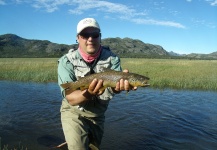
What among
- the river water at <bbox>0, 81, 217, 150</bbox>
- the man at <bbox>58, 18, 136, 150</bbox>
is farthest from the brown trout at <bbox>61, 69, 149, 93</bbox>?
the river water at <bbox>0, 81, 217, 150</bbox>

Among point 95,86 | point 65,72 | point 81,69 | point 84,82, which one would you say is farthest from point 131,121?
point 95,86

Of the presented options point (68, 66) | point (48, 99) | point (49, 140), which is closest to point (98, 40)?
point (68, 66)

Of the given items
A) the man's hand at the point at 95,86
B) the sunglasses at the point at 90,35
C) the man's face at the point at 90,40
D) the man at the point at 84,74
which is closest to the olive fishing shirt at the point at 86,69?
the man at the point at 84,74

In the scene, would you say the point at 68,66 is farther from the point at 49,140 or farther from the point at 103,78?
the point at 49,140

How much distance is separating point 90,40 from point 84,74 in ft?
2.12

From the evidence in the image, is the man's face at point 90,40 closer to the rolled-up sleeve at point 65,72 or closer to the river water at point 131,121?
the rolled-up sleeve at point 65,72

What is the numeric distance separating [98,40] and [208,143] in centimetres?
667

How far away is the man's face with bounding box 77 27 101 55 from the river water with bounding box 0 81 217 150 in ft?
15.7

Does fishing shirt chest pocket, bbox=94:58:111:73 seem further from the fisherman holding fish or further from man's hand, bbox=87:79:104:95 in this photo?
man's hand, bbox=87:79:104:95

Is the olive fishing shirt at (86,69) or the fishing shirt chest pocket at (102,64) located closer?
the olive fishing shirt at (86,69)

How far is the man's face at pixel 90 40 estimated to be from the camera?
489 centimetres

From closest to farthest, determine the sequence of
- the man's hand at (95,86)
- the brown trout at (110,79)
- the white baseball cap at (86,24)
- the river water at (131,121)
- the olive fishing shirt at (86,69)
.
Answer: the man's hand at (95,86) < the brown trout at (110,79) < the white baseball cap at (86,24) < the olive fishing shirt at (86,69) < the river water at (131,121)

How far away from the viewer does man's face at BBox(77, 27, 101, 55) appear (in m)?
4.89

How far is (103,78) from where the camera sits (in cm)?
445
